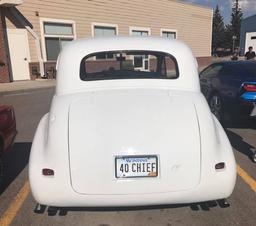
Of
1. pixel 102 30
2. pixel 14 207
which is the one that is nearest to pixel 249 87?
pixel 14 207

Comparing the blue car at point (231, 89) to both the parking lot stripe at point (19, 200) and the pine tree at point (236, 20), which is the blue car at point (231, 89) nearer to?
the parking lot stripe at point (19, 200)

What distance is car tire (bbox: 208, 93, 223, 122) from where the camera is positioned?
820cm

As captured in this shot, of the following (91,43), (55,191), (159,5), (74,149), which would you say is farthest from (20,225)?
(159,5)

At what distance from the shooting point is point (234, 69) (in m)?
8.10

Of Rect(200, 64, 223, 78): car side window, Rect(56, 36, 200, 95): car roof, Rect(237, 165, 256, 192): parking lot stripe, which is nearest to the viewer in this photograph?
Rect(56, 36, 200, 95): car roof

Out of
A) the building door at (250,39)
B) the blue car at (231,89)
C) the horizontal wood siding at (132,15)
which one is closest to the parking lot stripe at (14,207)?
the blue car at (231,89)

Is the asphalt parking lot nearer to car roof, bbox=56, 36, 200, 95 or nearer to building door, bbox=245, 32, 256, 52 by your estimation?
car roof, bbox=56, 36, 200, 95

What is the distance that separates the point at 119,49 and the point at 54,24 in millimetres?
18373

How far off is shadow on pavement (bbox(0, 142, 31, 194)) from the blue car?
4421mm

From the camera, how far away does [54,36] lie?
21.4m

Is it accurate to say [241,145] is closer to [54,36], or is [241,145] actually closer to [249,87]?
[249,87]

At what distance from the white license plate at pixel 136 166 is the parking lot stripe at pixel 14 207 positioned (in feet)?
4.91

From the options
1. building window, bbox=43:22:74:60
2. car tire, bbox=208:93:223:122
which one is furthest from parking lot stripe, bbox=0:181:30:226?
building window, bbox=43:22:74:60

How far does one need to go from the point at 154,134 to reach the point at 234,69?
5.48 m
